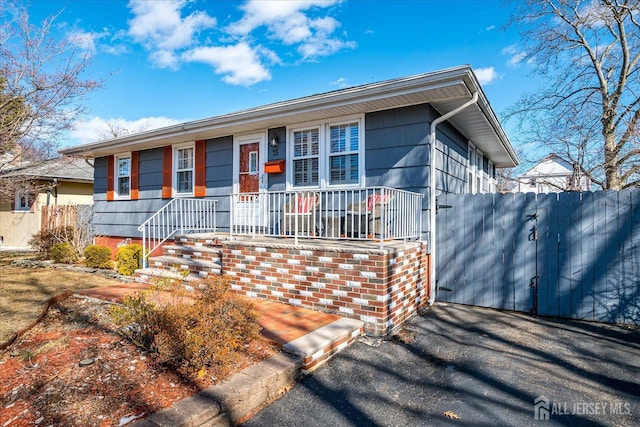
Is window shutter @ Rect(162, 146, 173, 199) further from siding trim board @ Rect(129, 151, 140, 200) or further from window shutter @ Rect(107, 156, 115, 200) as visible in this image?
window shutter @ Rect(107, 156, 115, 200)

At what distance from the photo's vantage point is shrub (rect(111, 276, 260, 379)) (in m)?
2.66

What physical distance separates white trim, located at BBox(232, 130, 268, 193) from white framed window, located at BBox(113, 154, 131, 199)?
3949 mm

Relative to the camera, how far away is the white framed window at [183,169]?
821cm

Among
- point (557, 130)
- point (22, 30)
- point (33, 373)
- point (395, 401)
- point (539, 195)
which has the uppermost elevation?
point (22, 30)

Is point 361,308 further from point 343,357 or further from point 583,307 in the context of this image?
point 583,307

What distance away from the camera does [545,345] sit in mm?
3762

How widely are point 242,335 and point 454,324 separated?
A: 9.29 ft

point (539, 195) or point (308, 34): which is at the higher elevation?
Result: point (308, 34)

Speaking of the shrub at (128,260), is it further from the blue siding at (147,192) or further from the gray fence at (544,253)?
the gray fence at (544,253)

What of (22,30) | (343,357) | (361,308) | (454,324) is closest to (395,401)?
(343,357)

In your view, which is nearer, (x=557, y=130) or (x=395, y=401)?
(x=395, y=401)

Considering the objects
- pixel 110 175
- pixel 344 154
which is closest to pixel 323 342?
pixel 344 154

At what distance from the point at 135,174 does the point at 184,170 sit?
189cm

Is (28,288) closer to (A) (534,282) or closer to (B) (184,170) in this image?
(B) (184,170)
